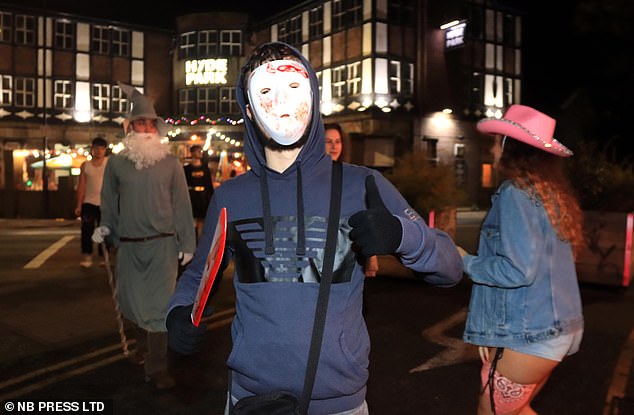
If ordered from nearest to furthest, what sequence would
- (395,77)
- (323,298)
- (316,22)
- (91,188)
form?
(323,298) → (91,188) → (395,77) → (316,22)

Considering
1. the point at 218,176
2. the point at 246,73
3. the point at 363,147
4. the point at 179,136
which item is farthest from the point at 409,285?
the point at 179,136

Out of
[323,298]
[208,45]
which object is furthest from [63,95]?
[323,298]

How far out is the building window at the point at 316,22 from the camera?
32.4m

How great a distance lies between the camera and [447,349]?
5.87 meters

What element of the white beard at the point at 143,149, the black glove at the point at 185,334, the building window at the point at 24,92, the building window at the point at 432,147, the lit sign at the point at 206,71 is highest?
the lit sign at the point at 206,71

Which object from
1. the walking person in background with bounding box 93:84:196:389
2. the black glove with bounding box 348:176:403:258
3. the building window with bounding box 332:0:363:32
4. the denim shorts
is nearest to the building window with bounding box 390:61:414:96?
the building window with bounding box 332:0:363:32

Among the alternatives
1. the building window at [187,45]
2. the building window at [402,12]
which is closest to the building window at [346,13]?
the building window at [402,12]

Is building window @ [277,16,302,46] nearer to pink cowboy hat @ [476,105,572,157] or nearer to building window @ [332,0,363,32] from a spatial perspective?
building window @ [332,0,363,32]

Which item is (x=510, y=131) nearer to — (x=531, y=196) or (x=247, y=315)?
(x=531, y=196)

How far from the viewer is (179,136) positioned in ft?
114

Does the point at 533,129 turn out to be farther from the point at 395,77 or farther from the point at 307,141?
the point at 395,77

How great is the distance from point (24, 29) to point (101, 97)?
5532mm

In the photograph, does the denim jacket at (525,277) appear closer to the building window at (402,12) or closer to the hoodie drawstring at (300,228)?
the hoodie drawstring at (300,228)

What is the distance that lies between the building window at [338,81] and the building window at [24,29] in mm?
17675
